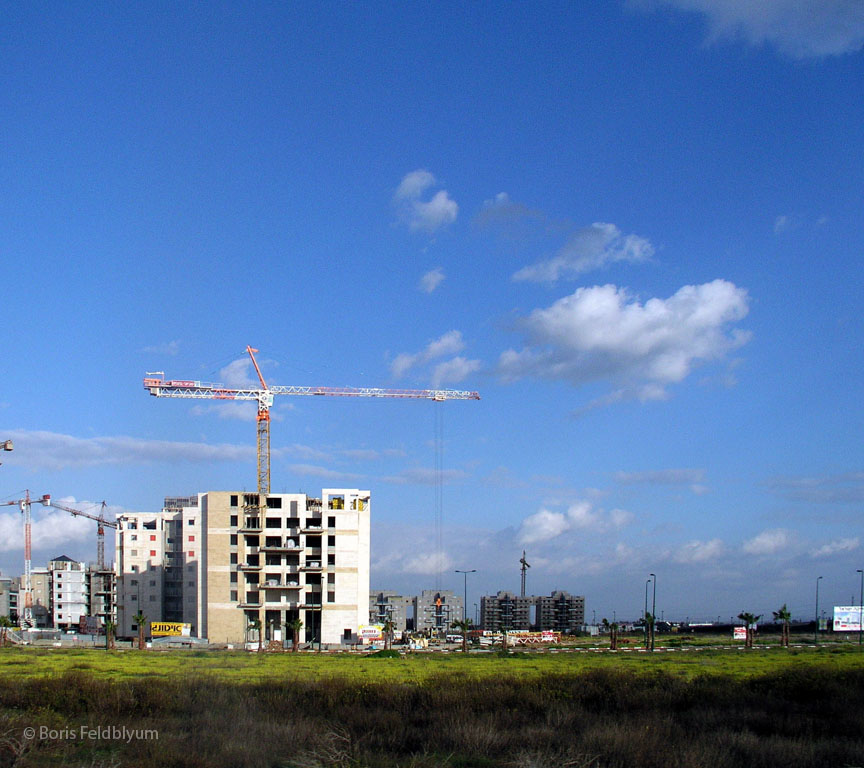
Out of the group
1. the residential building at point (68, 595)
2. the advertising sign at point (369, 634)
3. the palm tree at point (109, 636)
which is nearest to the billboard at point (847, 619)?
the advertising sign at point (369, 634)

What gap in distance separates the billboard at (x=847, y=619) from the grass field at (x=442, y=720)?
96.5 meters

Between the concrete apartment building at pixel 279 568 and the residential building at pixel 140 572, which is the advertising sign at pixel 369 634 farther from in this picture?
the residential building at pixel 140 572

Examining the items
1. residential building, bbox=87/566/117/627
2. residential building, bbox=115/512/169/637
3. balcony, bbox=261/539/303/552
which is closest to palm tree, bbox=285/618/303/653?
balcony, bbox=261/539/303/552

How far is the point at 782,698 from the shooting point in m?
36.8

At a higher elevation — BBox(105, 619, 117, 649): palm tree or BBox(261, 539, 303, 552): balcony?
BBox(261, 539, 303, 552): balcony

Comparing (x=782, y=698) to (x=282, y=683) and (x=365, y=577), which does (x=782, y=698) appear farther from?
(x=365, y=577)

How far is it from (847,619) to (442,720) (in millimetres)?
121792

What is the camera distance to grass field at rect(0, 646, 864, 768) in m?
23.4

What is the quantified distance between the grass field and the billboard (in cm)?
9650

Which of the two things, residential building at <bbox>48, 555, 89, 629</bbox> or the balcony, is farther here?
residential building at <bbox>48, 555, 89, 629</bbox>

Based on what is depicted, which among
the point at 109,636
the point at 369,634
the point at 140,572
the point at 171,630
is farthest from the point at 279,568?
the point at 140,572

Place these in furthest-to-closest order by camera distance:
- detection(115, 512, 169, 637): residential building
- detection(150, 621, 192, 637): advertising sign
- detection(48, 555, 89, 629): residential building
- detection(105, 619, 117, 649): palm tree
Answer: detection(48, 555, 89, 629): residential building, detection(115, 512, 169, 637): residential building, detection(150, 621, 192, 637): advertising sign, detection(105, 619, 117, 649): palm tree

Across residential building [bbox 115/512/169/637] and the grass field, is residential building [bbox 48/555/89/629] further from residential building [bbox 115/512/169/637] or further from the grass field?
the grass field

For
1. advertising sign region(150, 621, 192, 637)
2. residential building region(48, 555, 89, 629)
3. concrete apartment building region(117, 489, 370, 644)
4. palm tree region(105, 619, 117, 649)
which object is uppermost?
concrete apartment building region(117, 489, 370, 644)
